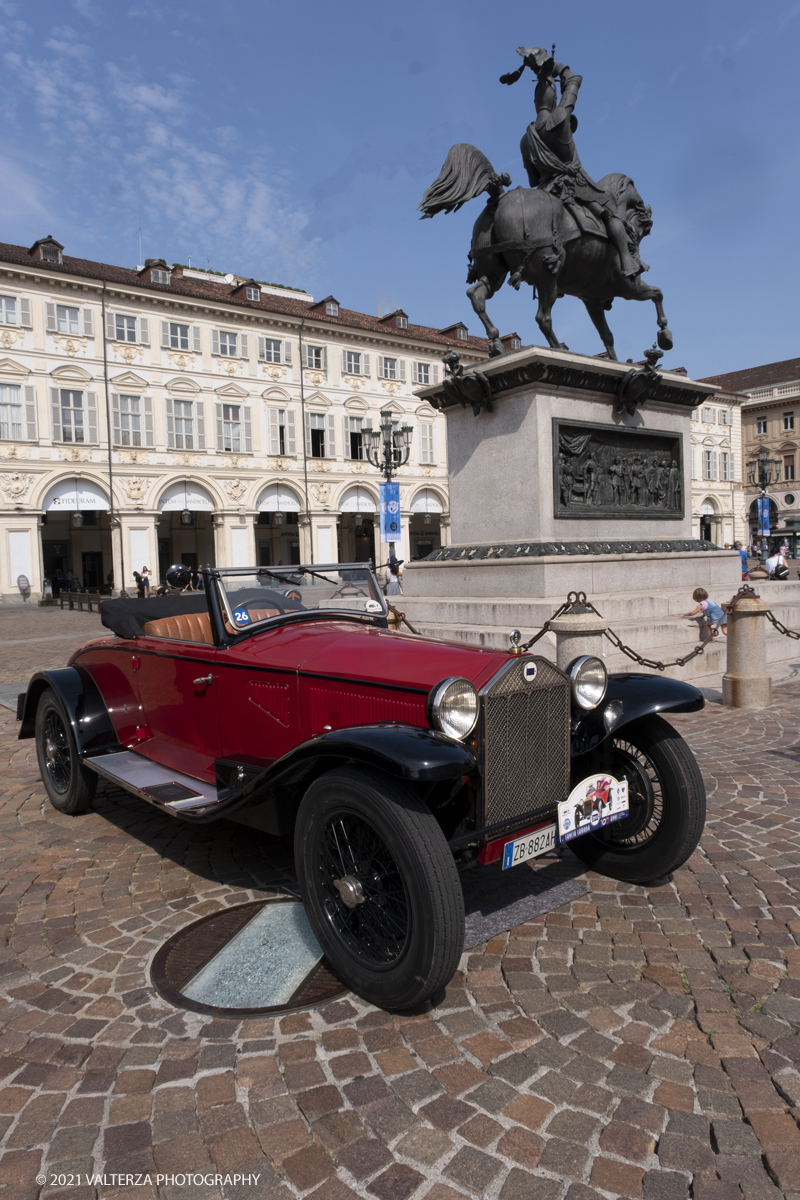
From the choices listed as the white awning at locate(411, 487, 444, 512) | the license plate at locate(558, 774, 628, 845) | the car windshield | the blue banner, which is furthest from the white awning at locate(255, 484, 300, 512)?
the license plate at locate(558, 774, 628, 845)

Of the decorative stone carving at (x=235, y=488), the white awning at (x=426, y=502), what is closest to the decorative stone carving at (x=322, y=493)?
the decorative stone carving at (x=235, y=488)

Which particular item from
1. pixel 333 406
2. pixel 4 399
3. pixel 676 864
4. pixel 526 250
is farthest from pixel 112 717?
pixel 333 406

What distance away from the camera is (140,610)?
5055 mm

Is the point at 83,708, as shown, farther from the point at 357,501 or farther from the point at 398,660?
the point at 357,501

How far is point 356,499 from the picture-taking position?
136ft

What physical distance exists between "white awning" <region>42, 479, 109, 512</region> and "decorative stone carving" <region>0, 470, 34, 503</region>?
84 centimetres

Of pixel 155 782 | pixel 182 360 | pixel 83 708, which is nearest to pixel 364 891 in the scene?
pixel 155 782

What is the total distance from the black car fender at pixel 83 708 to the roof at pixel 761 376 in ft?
208

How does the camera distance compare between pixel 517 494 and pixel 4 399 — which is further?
pixel 4 399

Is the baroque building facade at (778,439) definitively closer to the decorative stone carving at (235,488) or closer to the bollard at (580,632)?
the decorative stone carving at (235,488)

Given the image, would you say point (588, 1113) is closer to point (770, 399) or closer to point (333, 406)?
point (333, 406)

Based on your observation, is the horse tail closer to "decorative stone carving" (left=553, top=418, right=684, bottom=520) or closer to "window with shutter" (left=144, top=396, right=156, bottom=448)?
"decorative stone carving" (left=553, top=418, right=684, bottom=520)

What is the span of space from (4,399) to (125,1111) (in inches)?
1345

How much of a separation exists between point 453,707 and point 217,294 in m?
39.0
